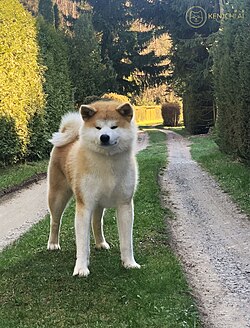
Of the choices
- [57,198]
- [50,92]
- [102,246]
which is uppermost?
[57,198]

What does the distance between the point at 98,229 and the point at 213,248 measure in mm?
1469

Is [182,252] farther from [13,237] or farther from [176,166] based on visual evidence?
[176,166]

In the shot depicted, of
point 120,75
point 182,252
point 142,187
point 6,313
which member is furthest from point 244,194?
point 120,75

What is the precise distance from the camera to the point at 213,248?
6309mm

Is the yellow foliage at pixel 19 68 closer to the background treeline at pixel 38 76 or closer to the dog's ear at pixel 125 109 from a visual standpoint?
the background treeline at pixel 38 76

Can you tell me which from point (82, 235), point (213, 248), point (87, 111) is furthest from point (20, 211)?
point (87, 111)

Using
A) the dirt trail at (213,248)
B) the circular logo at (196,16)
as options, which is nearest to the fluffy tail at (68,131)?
the dirt trail at (213,248)

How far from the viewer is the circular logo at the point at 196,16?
27.1m

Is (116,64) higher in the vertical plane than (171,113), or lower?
higher

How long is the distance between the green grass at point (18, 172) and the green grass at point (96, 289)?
17.9 ft

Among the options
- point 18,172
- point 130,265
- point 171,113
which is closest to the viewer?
point 130,265

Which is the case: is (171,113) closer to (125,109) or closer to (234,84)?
(234,84)

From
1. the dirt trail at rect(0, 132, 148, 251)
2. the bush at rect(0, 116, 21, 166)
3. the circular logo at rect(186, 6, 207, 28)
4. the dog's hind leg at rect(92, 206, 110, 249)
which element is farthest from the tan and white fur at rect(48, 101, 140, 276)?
the circular logo at rect(186, 6, 207, 28)

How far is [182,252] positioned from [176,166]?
8.37 metres
